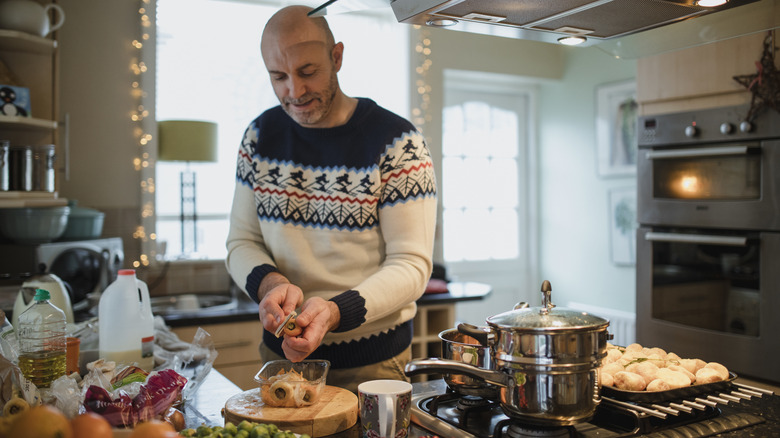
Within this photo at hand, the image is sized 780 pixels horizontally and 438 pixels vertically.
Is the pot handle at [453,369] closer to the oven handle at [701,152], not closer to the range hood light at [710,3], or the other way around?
the range hood light at [710,3]

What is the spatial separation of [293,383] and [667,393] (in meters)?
0.62

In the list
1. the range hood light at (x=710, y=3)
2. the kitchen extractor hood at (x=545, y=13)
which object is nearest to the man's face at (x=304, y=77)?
the kitchen extractor hood at (x=545, y=13)

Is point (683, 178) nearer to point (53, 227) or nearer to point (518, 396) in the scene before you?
point (518, 396)

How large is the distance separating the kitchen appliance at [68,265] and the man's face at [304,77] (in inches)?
41.1

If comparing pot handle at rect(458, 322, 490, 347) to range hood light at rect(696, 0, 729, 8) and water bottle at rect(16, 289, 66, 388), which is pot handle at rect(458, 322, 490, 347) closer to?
range hood light at rect(696, 0, 729, 8)

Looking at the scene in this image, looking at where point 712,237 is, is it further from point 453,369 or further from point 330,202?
point 453,369

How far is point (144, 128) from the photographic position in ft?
9.91

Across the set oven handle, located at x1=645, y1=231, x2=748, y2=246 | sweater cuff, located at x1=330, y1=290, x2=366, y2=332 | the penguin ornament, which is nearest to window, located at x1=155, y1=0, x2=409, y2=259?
the penguin ornament

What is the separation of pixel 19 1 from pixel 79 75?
65cm

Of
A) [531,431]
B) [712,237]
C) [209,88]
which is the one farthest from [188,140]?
[531,431]

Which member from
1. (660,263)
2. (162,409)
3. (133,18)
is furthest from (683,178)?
(133,18)

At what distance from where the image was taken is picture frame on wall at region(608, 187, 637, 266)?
3.80 m

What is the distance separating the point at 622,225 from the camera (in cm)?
386

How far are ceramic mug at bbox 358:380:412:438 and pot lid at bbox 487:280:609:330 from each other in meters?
0.18
